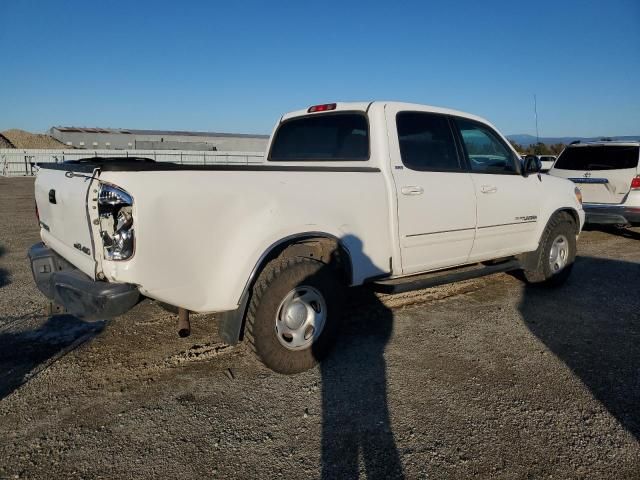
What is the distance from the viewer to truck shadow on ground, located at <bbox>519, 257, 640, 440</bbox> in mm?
3250

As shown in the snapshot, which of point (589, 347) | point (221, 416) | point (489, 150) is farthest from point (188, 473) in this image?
point (489, 150)

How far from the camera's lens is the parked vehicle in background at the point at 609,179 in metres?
8.20

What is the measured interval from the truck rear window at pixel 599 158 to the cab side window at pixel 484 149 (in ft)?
15.8

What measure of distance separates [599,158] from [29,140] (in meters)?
56.4

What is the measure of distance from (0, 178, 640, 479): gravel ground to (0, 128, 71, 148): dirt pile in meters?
52.0

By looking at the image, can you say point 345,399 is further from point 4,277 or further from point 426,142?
point 4,277

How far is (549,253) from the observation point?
5.49 metres

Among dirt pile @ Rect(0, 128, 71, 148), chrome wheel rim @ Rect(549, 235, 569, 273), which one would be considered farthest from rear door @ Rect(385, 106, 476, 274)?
dirt pile @ Rect(0, 128, 71, 148)

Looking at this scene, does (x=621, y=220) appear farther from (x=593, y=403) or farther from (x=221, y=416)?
(x=221, y=416)

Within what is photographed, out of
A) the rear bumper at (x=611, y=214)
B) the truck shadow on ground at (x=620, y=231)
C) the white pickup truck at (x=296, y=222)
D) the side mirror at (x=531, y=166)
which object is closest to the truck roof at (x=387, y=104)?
the white pickup truck at (x=296, y=222)

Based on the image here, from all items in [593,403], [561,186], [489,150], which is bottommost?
[593,403]

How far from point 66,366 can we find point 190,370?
3.05ft

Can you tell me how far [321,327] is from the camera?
11.6 feet

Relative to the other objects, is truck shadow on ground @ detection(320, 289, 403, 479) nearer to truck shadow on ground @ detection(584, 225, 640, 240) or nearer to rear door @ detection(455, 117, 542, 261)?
rear door @ detection(455, 117, 542, 261)
